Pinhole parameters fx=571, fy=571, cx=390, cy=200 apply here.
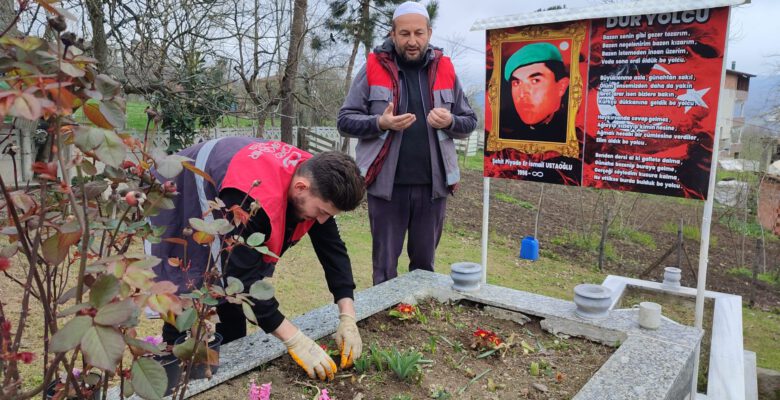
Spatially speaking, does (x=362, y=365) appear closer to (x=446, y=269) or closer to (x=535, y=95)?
(x=535, y=95)

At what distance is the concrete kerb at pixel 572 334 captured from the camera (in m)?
1.76

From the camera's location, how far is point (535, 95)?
3.32 meters

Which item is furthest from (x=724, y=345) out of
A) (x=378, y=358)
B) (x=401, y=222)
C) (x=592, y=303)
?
(x=378, y=358)

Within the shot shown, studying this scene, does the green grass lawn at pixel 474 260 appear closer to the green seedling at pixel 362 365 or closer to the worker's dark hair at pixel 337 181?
the green seedling at pixel 362 365

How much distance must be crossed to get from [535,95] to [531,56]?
0.74 ft

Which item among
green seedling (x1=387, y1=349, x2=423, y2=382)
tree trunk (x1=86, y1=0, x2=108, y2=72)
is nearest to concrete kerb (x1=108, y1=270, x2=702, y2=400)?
green seedling (x1=387, y1=349, x2=423, y2=382)

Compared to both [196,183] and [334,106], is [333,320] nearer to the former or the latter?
[196,183]

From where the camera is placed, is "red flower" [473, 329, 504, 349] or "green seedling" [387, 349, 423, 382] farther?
"red flower" [473, 329, 504, 349]

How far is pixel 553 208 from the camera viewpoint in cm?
1054

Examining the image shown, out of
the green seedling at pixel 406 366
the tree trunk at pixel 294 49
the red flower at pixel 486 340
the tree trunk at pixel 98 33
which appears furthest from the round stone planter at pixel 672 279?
the tree trunk at pixel 294 49

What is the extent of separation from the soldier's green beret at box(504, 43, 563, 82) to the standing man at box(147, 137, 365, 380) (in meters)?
1.86

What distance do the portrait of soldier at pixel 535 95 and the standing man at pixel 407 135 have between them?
412mm

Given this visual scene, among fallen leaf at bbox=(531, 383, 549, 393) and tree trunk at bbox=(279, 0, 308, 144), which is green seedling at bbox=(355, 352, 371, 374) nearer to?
fallen leaf at bbox=(531, 383, 549, 393)

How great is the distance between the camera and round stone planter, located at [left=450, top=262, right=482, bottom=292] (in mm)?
2627
